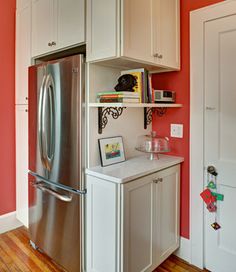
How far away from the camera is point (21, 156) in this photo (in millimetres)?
2547

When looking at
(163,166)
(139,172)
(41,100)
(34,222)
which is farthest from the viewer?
(34,222)

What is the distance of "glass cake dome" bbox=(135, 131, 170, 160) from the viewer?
2033 millimetres

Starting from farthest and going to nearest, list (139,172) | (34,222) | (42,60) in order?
(42,60)
(34,222)
(139,172)

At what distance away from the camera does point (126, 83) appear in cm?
178

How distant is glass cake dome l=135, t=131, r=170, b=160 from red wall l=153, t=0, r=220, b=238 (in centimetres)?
14

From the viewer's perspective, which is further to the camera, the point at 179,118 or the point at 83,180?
the point at 179,118

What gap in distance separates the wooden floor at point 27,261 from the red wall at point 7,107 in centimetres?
43

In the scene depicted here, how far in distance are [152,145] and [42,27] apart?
1438mm

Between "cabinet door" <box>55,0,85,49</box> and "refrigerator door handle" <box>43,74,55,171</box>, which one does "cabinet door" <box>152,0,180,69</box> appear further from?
"refrigerator door handle" <box>43,74,55,171</box>

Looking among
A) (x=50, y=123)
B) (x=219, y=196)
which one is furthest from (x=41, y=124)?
(x=219, y=196)

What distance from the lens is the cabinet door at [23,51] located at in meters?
2.31

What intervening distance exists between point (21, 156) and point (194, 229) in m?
1.89

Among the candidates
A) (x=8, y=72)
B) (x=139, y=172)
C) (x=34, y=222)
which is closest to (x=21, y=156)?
(x=34, y=222)

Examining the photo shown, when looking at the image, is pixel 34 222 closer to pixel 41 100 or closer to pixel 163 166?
pixel 41 100
